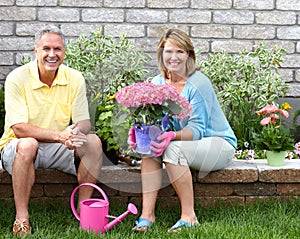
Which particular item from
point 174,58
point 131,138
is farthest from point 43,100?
point 174,58

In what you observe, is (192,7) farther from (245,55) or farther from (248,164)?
(248,164)

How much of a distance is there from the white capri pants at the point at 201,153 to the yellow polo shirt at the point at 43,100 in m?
0.57

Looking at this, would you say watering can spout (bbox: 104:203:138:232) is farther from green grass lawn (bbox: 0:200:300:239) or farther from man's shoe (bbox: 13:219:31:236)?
man's shoe (bbox: 13:219:31:236)

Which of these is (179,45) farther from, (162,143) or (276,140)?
(276,140)

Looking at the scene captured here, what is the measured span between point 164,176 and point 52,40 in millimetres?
996

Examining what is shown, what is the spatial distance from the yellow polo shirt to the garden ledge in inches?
15.4

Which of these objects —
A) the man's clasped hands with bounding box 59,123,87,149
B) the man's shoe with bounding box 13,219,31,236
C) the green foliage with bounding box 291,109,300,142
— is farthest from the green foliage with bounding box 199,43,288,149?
the man's shoe with bounding box 13,219,31,236

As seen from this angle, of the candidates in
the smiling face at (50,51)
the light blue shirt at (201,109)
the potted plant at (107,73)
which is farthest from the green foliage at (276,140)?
the smiling face at (50,51)

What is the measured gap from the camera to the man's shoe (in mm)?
3154

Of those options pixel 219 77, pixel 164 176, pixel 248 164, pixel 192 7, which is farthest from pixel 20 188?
pixel 192 7

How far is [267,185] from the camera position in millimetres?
3703

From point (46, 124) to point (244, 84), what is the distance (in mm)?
1840

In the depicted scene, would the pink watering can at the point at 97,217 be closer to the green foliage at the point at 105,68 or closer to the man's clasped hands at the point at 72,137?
the man's clasped hands at the point at 72,137

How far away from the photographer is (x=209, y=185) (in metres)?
3.69
